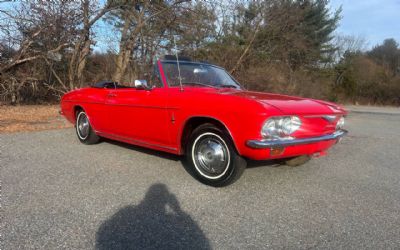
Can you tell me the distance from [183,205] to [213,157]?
78 cm

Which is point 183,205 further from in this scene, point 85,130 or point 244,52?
point 244,52

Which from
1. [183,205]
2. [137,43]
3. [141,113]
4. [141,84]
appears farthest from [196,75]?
[137,43]

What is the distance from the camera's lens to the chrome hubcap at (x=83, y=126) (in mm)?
6159

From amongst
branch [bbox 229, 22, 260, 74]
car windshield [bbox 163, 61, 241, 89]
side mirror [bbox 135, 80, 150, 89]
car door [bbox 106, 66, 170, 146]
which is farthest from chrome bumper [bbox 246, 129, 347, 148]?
branch [bbox 229, 22, 260, 74]

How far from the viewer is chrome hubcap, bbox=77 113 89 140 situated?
616 cm

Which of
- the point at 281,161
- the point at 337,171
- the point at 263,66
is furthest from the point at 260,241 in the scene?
the point at 263,66

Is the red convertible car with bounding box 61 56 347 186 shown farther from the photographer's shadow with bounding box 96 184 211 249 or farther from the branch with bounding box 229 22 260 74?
the branch with bounding box 229 22 260 74

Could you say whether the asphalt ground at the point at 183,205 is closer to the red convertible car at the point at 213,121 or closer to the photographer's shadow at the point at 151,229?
the photographer's shadow at the point at 151,229

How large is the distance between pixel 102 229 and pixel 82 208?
1.76 ft

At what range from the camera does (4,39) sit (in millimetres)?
12445

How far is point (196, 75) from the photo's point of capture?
15.8ft

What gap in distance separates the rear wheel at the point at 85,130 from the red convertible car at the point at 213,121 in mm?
707

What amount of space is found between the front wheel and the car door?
498mm

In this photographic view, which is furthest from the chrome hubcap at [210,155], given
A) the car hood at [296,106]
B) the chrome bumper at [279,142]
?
the car hood at [296,106]
